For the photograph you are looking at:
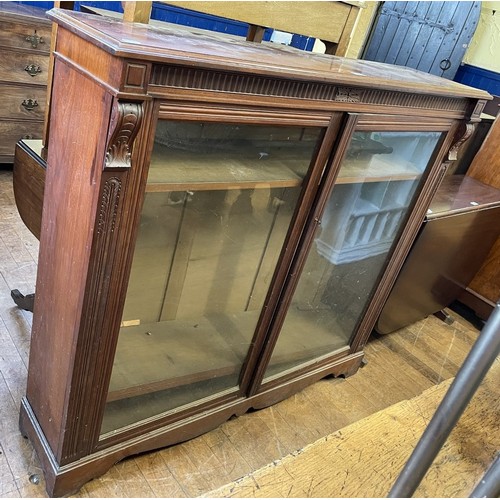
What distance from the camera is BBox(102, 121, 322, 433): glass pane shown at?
1236mm

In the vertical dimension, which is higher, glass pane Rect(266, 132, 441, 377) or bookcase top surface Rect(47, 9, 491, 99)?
bookcase top surface Rect(47, 9, 491, 99)

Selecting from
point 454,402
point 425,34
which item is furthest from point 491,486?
point 425,34

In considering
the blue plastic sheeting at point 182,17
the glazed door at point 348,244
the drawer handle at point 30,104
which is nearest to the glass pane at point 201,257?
the glazed door at point 348,244

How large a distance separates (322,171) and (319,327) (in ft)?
2.56

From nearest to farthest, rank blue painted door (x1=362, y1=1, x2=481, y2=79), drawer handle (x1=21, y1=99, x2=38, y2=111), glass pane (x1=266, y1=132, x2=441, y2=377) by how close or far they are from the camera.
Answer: glass pane (x1=266, y1=132, x2=441, y2=377), drawer handle (x1=21, y1=99, x2=38, y2=111), blue painted door (x1=362, y1=1, x2=481, y2=79)

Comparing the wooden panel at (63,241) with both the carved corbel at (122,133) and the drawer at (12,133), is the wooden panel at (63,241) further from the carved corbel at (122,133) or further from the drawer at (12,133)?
the drawer at (12,133)

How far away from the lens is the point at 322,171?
1.42m

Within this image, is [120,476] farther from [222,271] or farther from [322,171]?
[322,171]

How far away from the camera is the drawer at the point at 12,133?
293 centimetres

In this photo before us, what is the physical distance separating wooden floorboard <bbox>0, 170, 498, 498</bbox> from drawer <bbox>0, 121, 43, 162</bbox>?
333mm

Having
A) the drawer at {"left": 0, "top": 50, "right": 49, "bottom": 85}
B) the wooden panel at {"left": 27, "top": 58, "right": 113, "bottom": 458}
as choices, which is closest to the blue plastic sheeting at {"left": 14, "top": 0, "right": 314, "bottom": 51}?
the drawer at {"left": 0, "top": 50, "right": 49, "bottom": 85}

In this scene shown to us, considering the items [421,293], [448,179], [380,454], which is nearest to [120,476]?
[380,454]

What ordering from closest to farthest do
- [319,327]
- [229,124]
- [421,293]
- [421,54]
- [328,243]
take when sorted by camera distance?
[229,124], [328,243], [319,327], [421,293], [421,54]

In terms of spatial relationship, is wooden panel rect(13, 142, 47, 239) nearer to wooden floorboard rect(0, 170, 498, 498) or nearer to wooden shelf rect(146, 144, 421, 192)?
wooden floorboard rect(0, 170, 498, 498)
